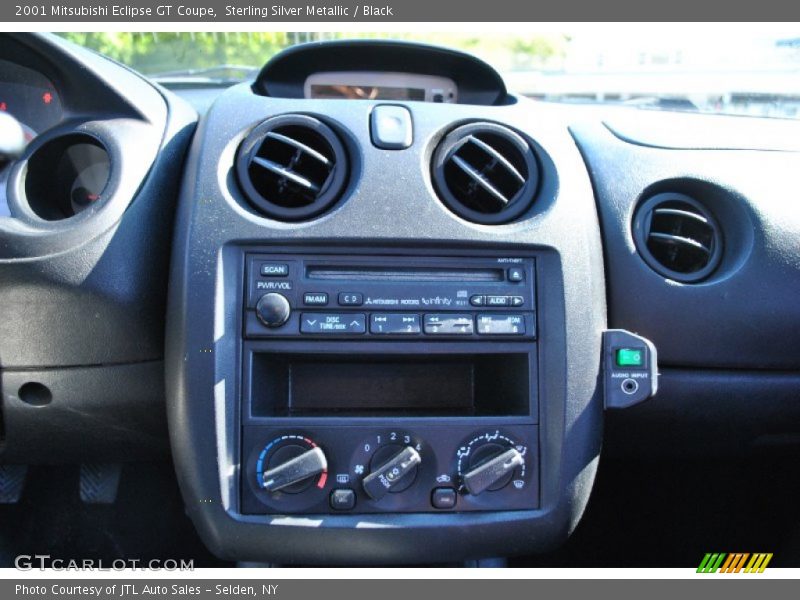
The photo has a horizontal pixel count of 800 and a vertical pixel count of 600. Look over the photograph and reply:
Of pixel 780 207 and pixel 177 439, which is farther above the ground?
pixel 780 207

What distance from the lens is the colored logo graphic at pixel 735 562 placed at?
6.40 ft

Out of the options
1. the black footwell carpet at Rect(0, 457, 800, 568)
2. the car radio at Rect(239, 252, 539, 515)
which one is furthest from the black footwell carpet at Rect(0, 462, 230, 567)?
the car radio at Rect(239, 252, 539, 515)

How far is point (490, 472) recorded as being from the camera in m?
1.38

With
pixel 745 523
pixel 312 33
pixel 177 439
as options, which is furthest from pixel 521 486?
pixel 312 33

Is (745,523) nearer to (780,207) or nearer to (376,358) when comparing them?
(780,207)

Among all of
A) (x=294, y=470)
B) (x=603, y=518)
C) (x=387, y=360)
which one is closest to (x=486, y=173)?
(x=387, y=360)

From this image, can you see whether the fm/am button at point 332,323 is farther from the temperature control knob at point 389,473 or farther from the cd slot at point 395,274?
the temperature control knob at point 389,473

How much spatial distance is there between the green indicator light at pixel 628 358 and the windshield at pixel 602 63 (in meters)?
0.87

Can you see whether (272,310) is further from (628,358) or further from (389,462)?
(628,358)

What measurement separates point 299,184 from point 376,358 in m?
0.40

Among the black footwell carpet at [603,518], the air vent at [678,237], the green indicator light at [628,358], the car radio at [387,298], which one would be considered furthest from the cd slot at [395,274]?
the black footwell carpet at [603,518]

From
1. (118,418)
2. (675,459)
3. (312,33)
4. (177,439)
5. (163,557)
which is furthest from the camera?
(163,557)

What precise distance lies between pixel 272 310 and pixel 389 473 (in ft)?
1.28

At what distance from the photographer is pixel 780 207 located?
5.52 feet
